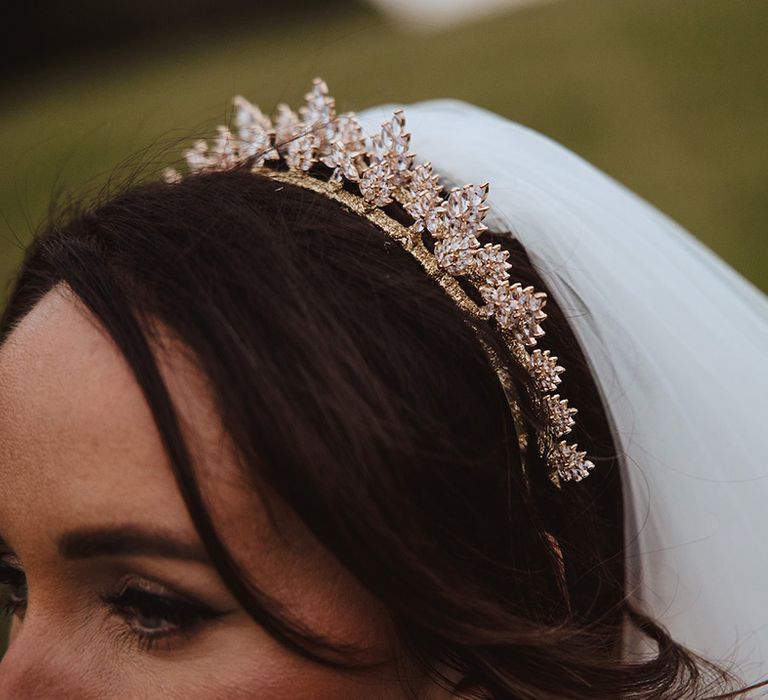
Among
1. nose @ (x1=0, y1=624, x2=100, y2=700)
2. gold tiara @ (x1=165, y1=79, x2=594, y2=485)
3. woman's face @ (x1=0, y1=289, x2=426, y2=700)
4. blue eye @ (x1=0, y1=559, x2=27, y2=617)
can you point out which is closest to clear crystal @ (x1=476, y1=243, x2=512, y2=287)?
gold tiara @ (x1=165, y1=79, x2=594, y2=485)

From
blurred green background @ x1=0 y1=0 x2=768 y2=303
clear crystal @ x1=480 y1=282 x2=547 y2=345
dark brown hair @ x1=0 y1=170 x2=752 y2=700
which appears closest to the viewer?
dark brown hair @ x1=0 y1=170 x2=752 y2=700

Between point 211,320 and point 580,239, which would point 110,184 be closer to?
point 211,320

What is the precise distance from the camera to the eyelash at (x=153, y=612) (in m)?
1.53

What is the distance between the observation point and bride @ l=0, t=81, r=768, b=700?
4.85 feet

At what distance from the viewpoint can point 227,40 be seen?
15.1m

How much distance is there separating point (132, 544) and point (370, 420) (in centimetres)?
44

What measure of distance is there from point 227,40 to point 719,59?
32.2 ft

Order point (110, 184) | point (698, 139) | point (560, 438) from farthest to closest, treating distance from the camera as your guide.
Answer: point (698, 139)
point (110, 184)
point (560, 438)

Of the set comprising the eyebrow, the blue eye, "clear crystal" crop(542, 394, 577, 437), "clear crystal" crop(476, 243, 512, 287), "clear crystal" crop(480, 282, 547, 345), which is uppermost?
"clear crystal" crop(476, 243, 512, 287)

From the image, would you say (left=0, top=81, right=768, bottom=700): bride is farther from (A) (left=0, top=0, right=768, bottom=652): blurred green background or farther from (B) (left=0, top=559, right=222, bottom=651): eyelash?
(A) (left=0, top=0, right=768, bottom=652): blurred green background

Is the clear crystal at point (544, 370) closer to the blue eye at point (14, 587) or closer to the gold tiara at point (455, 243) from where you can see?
the gold tiara at point (455, 243)

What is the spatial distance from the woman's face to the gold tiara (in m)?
0.49

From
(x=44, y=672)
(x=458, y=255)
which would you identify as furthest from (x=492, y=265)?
(x=44, y=672)

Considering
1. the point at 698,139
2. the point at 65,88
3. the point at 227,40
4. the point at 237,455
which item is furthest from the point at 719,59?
the point at 227,40
